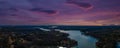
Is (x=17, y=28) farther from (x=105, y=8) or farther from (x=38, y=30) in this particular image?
(x=105, y=8)

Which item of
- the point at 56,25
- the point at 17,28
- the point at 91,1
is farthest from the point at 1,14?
the point at 91,1

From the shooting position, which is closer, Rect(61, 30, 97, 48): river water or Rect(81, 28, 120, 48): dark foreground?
Rect(81, 28, 120, 48): dark foreground

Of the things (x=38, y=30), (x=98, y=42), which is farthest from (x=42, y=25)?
(x=98, y=42)

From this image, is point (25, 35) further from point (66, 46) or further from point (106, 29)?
point (106, 29)

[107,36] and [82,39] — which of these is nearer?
[107,36]

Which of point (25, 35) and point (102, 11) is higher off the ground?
point (102, 11)

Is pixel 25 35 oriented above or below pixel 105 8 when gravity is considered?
below

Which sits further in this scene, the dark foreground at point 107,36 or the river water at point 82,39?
the river water at point 82,39
